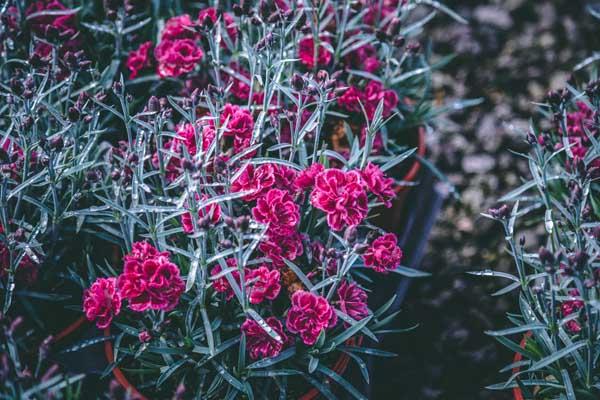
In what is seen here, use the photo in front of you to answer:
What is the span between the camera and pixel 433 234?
2.63 meters

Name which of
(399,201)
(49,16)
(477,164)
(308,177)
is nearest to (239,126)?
(308,177)

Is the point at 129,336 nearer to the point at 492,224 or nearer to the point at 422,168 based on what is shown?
the point at 422,168

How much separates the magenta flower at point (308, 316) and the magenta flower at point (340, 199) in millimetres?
168

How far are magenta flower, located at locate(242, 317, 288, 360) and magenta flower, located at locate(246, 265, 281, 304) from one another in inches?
2.2

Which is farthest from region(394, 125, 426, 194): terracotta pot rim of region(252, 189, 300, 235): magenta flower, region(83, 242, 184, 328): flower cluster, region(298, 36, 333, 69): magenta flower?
region(83, 242, 184, 328): flower cluster

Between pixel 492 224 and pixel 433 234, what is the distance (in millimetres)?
243

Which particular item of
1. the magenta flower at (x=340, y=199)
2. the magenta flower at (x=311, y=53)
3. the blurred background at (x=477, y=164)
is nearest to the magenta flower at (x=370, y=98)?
the magenta flower at (x=311, y=53)

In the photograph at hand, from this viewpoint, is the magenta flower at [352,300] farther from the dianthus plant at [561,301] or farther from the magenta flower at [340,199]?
the dianthus plant at [561,301]

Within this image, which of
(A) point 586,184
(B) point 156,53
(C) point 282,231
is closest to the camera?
(C) point 282,231

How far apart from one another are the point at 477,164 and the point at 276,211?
1639 millimetres

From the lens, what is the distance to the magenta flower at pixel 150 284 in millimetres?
1365

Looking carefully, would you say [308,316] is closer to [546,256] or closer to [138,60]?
[546,256]

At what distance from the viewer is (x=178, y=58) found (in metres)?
1.83

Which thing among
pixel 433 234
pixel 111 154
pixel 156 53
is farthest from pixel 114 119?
pixel 433 234
